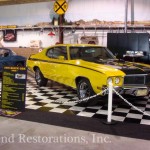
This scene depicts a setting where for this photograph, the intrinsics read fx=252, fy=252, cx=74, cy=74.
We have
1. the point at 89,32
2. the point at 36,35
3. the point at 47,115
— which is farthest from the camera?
the point at 36,35

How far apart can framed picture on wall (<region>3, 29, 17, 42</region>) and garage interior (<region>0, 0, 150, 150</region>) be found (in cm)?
22

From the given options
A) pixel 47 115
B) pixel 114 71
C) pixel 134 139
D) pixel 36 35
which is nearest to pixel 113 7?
pixel 36 35

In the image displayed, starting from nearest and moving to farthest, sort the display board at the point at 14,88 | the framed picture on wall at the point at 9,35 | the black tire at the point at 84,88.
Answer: the display board at the point at 14,88
the black tire at the point at 84,88
the framed picture on wall at the point at 9,35

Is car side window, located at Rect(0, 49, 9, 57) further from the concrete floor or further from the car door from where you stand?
the concrete floor

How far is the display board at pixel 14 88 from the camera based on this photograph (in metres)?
4.79

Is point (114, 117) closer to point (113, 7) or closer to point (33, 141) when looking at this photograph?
point (33, 141)

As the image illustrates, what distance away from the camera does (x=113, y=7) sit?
10828mm

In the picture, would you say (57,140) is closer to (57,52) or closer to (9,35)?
(57,52)

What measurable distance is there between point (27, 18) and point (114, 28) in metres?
4.72

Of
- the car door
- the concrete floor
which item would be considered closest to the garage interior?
the concrete floor

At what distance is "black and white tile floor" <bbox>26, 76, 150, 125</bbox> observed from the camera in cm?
484

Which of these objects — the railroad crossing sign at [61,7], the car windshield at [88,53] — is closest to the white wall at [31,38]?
the railroad crossing sign at [61,7]

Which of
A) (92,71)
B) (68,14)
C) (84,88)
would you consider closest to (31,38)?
(68,14)

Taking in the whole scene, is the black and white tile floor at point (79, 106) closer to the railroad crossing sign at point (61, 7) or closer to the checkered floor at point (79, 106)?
the checkered floor at point (79, 106)
